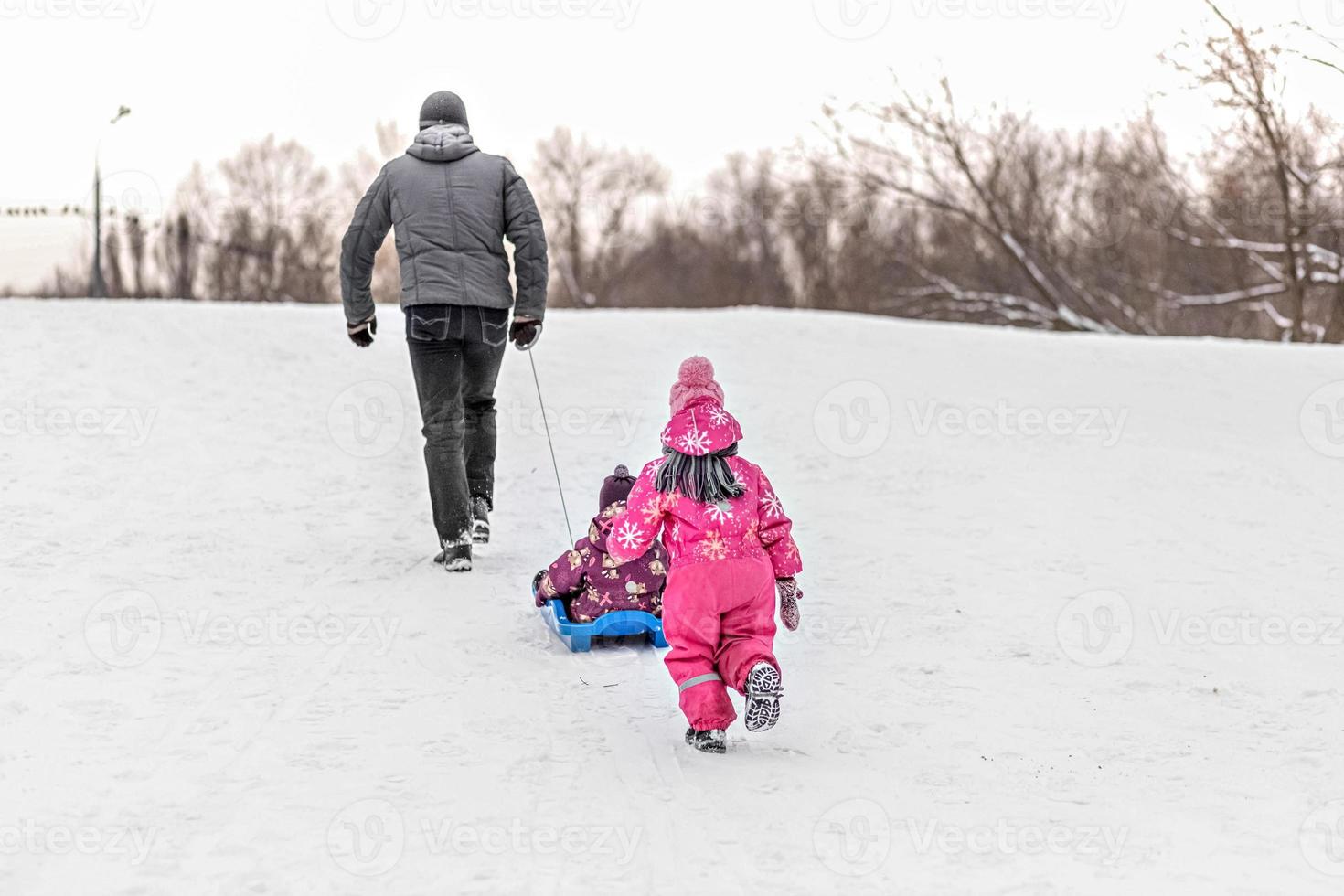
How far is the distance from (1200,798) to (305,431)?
6.46 meters

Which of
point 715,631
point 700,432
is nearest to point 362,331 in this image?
point 700,432

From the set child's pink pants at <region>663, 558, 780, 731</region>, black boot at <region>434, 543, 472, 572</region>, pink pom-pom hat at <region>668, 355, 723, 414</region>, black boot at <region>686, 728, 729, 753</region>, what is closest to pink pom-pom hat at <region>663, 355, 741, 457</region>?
pink pom-pom hat at <region>668, 355, 723, 414</region>

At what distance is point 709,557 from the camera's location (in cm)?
402

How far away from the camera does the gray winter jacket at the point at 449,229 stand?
596 centimetres

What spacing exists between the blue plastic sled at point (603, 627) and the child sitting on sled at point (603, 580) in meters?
0.02

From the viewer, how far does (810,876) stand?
3.08 metres

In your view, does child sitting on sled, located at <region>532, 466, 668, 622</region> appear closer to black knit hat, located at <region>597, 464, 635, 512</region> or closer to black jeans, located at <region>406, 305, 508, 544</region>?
black knit hat, located at <region>597, 464, 635, 512</region>

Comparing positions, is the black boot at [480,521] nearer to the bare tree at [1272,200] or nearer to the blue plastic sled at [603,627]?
the blue plastic sled at [603,627]

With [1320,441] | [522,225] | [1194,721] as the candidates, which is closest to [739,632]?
[1194,721]

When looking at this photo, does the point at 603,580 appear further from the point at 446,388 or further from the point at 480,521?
the point at 480,521

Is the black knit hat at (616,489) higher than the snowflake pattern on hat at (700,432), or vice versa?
the snowflake pattern on hat at (700,432)

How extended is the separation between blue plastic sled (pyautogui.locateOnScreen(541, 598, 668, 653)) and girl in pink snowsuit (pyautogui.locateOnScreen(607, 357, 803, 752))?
929 mm

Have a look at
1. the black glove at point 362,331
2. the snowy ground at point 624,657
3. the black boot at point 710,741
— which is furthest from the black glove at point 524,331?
the black boot at point 710,741

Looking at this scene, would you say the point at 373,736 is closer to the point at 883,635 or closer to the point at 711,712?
the point at 711,712
